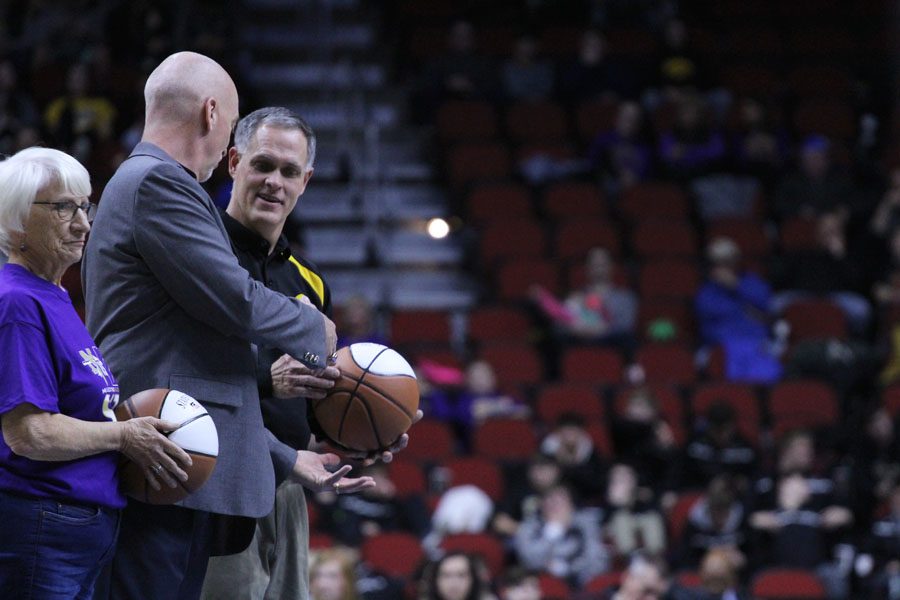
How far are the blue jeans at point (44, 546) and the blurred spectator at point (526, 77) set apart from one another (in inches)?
401

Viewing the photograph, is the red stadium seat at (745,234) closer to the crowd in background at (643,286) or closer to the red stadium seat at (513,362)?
the crowd in background at (643,286)

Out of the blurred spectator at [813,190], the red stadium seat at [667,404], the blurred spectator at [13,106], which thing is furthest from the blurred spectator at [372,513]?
the blurred spectator at [813,190]

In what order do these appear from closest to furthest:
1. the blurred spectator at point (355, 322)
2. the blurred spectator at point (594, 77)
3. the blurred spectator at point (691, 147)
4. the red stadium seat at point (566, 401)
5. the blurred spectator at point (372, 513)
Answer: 1. the blurred spectator at point (372, 513)
2. the blurred spectator at point (355, 322)
3. the red stadium seat at point (566, 401)
4. the blurred spectator at point (691, 147)
5. the blurred spectator at point (594, 77)

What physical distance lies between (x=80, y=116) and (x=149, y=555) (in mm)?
8339

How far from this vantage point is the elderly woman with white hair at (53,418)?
296 cm

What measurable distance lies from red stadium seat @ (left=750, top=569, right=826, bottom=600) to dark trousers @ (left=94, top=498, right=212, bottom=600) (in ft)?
16.9

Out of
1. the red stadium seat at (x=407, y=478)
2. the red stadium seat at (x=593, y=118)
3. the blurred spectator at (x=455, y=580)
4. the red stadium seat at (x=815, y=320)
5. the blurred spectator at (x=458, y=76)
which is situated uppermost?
the blurred spectator at (x=458, y=76)

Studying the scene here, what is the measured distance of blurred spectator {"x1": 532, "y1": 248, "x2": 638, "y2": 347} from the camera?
10.4 meters

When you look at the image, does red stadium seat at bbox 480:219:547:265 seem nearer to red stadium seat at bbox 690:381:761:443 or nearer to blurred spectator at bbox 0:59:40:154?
red stadium seat at bbox 690:381:761:443

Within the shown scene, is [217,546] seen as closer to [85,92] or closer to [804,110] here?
[85,92]

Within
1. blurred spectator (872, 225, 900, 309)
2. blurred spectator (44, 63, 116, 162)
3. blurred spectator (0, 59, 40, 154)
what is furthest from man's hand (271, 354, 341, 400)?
blurred spectator (872, 225, 900, 309)

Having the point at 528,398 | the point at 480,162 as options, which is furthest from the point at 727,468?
the point at 480,162

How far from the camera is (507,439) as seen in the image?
30.9ft

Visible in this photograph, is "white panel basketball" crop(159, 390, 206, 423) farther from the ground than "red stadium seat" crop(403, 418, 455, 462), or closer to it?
closer to it
